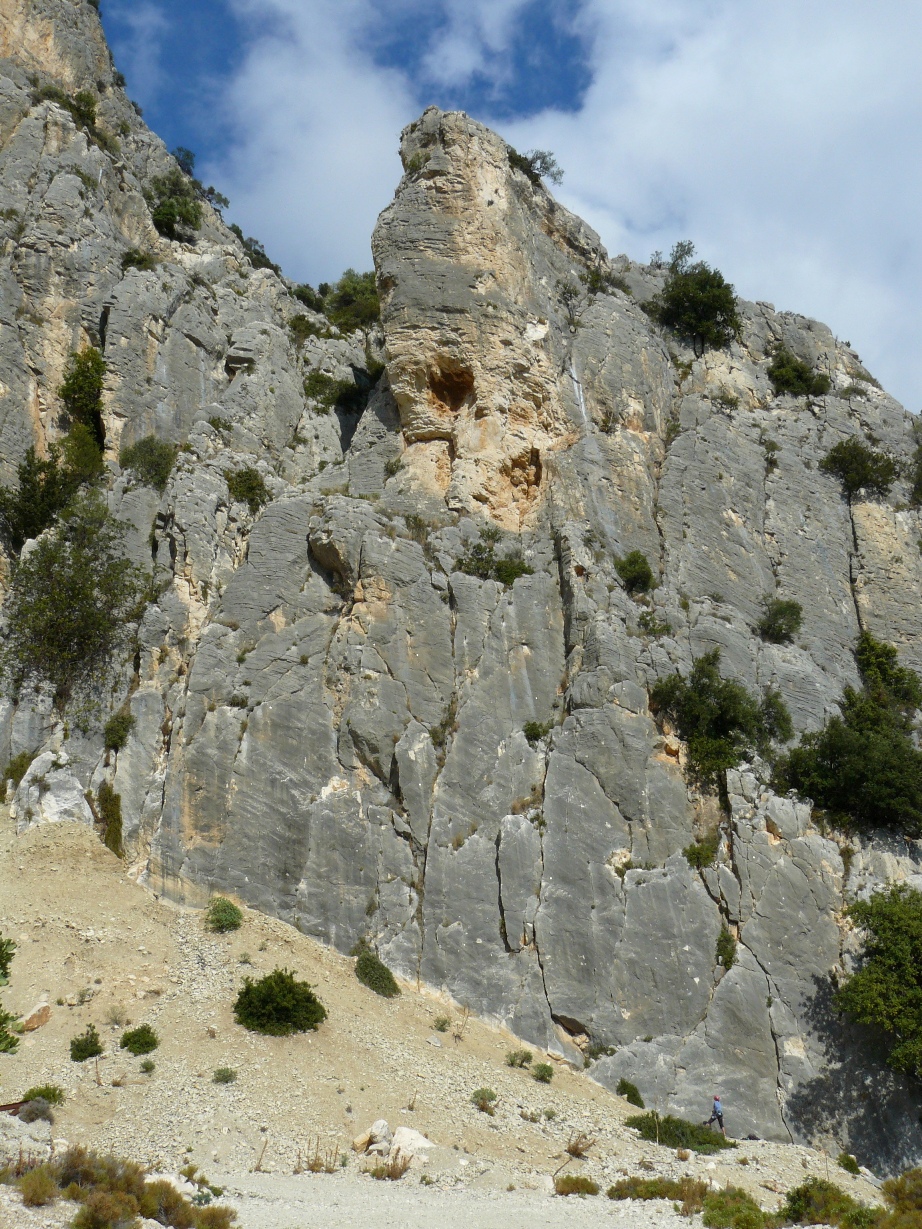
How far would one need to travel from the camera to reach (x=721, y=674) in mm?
27312

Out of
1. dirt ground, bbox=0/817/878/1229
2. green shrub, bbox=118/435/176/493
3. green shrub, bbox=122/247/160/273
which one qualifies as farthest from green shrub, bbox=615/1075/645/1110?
green shrub, bbox=122/247/160/273

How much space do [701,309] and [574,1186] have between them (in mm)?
31897

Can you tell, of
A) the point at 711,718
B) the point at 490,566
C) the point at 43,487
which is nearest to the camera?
the point at 711,718

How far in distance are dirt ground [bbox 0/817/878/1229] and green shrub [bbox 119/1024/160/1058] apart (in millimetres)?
147

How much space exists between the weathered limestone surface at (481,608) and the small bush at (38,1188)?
9698 mm

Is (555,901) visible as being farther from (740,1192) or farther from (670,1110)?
(740,1192)

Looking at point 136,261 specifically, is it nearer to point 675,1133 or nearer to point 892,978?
point 675,1133

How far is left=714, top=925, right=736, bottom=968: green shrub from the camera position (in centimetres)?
2225

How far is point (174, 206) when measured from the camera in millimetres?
41156

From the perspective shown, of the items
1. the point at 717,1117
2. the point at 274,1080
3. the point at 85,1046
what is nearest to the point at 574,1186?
the point at 717,1117

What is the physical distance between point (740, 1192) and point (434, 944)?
8105 millimetres

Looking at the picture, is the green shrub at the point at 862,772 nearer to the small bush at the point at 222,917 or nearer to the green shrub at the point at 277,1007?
the green shrub at the point at 277,1007

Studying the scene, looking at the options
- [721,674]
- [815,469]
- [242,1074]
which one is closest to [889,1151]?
[721,674]

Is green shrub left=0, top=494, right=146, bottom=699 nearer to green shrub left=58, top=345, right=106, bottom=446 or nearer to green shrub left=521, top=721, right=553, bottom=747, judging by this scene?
green shrub left=58, top=345, right=106, bottom=446
